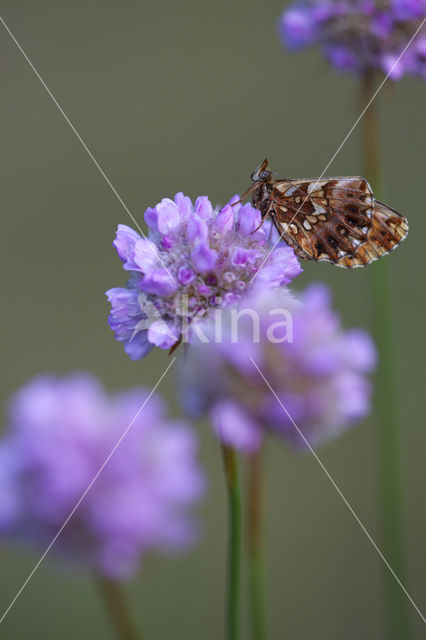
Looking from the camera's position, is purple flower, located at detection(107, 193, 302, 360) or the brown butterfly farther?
the brown butterfly

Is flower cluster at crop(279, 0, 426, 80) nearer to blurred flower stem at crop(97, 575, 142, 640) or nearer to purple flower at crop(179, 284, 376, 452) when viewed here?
purple flower at crop(179, 284, 376, 452)

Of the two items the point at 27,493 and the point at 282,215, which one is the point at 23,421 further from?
the point at 282,215

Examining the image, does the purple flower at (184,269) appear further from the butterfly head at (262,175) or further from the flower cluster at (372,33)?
the flower cluster at (372,33)

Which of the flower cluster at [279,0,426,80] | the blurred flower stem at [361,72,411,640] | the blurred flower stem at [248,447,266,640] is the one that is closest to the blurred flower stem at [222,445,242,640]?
the blurred flower stem at [248,447,266,640]

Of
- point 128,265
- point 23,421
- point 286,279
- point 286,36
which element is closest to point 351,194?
point 286,279

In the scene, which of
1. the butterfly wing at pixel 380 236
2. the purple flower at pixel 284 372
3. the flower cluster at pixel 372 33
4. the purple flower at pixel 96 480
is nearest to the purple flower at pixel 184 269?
the purple flower at pixel 284 372

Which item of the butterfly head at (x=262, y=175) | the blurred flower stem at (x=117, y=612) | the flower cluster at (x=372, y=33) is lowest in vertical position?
the blurred flower stem at (x=117, y=612)
